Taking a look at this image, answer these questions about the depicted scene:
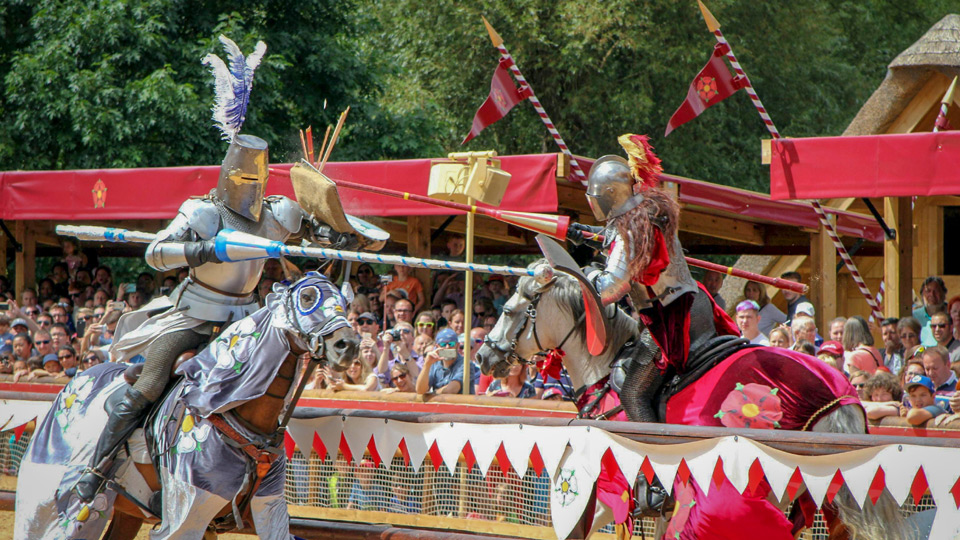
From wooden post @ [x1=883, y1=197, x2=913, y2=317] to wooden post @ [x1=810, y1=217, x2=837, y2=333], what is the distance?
52 centimetres

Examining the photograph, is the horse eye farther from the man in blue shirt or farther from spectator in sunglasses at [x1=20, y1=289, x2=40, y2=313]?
spectator in sunglasses at [x1=20, y1=289, x2=40, y2=313]

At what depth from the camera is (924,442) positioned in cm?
387

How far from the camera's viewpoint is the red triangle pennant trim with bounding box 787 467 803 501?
4184 millimetres

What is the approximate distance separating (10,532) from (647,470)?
4667 mm

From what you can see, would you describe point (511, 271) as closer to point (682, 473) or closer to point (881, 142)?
point (682, 473)

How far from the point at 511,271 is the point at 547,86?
1494 cm

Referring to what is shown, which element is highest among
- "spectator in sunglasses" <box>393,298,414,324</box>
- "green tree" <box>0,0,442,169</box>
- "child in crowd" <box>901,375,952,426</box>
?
"green tree" <box>0,0,442,169</box>

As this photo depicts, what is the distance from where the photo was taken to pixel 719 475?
171 inches

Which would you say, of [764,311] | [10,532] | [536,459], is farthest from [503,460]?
[764,311]

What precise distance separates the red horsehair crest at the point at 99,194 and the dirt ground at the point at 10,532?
3.25 metres

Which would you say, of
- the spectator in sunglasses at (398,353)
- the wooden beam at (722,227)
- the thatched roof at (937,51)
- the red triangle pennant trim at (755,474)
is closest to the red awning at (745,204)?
the wooden beam at (722,227)

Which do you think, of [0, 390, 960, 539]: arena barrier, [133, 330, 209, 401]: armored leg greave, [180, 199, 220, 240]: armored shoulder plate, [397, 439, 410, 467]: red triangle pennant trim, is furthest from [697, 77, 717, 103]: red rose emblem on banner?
[133, 330, 209, 401]: armored leg greave

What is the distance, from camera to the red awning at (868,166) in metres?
6.97

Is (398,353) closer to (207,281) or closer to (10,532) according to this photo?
(10,532)
